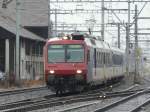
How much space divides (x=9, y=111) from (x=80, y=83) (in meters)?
10.6

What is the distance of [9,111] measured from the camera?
57.6ft

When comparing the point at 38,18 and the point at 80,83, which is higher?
the point at 38,18

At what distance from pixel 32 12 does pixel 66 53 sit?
4964cm

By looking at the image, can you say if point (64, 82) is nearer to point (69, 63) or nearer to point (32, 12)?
point (69, 63)

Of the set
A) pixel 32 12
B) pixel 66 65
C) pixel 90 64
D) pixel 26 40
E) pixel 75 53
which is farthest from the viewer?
pixel 32 12

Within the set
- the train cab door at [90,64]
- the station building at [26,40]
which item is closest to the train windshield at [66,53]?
the train cab door at [90,64]

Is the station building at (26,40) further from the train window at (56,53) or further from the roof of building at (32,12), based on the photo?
the train window at (56,53)

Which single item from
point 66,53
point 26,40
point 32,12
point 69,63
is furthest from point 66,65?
point 32,12

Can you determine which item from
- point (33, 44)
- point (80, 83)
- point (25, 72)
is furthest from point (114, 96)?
point (33, 44)

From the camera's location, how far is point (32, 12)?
253 ft

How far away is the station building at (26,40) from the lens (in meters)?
54.3

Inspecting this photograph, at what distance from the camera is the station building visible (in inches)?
2137

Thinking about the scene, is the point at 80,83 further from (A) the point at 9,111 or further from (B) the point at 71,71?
(A) the point at 9,111

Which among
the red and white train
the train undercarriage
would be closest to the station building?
the red and white train
